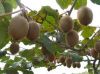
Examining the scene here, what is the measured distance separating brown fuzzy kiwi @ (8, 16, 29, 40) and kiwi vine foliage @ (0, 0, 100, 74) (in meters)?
0.15

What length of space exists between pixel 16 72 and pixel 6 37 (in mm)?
981

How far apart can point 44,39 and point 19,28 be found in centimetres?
43

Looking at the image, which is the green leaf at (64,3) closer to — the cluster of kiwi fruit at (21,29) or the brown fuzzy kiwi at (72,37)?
the brown fuzzy kiwi at (72,37)

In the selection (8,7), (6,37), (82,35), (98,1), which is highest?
(82,35)

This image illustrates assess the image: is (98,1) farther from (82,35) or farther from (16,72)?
(16,72)

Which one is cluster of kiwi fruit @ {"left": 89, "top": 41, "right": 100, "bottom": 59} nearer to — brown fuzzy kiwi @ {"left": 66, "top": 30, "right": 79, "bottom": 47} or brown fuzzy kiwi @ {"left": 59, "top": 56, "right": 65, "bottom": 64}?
brown fuzzy kiwi @ {"left": 59, "top": 56, "right": 65, "bottom": 64}

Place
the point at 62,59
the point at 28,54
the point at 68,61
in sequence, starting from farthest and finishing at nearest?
the point at 28,54 < the point at 62,59 < the point at 68,61

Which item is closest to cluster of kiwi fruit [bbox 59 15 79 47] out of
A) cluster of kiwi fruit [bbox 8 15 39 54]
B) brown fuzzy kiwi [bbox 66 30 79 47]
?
brown fuzzy kiwi [bbox 66 30 79 47]

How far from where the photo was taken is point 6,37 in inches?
62.0

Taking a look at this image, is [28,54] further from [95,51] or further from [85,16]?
[85,16]

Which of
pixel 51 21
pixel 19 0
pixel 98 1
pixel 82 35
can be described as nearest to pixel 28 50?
pixel 82 35

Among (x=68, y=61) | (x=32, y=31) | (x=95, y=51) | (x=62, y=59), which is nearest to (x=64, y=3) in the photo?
(x=95, y=51)

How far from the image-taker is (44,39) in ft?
5.55

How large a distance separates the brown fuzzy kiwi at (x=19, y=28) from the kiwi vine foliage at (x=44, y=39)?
0.49 feet
